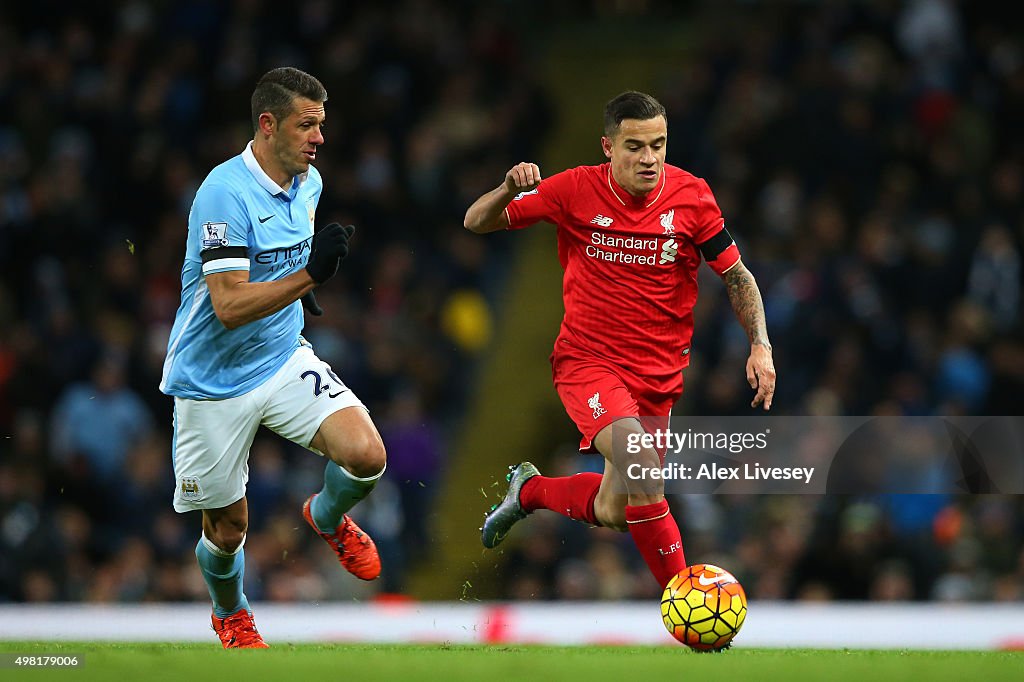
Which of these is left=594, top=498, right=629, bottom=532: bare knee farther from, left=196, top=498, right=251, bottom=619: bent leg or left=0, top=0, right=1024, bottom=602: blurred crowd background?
left=0, top=0, right=1024, bottom=602: blurred crowd background

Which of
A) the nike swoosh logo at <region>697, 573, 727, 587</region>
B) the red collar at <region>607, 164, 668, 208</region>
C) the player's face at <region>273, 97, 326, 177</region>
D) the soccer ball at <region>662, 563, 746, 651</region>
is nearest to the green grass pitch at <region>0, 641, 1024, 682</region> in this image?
the soccer ball at <region>662, 563, 746, 651</region>

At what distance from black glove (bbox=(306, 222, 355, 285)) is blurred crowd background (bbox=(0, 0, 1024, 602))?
4562 millimetres

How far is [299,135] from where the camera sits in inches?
280

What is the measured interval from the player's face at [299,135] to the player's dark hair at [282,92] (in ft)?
0.09

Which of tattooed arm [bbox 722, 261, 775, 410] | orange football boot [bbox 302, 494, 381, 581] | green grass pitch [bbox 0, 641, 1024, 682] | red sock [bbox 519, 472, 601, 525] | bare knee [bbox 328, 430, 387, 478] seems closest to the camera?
green grass pitch [bbox 0, 641, 1024, 682]

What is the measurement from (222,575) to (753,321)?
9.45 ft

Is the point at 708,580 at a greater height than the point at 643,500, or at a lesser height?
lesser

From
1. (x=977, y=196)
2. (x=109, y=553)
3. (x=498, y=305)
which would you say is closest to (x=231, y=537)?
(x=109, y=553)

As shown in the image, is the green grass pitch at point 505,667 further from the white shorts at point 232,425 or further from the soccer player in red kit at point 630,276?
the soccer player in red kit at point 630,276

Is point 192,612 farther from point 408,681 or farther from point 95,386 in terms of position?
point 408,681

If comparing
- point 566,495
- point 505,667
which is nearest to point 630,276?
point 566,495

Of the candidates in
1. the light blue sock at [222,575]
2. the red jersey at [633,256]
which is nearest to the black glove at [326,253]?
the red jersey at [633,256]

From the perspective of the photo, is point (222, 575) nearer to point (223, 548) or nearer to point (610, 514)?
point (223, 548)

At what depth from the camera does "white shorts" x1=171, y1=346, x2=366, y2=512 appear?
283 inches
